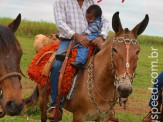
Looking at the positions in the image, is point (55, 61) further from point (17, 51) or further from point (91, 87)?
point (17, 51)

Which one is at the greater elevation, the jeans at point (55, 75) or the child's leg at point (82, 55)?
the child's leg at point (82, 55)

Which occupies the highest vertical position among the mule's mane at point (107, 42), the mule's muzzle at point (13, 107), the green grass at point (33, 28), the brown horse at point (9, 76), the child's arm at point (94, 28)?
the green grass at point (33, 28)

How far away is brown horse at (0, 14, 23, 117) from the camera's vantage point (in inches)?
137

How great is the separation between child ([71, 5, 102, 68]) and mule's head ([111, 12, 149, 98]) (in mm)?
726

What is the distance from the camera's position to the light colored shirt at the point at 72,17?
18.7ft

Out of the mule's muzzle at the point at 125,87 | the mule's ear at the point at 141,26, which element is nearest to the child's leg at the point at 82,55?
the mule's ear at the point at 141,26

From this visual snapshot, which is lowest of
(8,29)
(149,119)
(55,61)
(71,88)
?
(149,119)

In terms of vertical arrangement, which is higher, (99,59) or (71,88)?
(99,59)

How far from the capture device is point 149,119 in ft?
21.0

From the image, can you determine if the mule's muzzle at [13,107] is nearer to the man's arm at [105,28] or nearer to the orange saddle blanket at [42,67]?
the orange saddle blanket at [42,67]

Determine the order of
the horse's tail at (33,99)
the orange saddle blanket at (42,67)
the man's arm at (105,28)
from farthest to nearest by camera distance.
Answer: the horse's tail at (33,99) < the man's arm at (105,28) < the orange saddle blanket at (42,67)

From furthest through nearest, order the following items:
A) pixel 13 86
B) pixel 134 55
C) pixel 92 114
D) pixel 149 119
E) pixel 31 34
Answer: pixel 31 34 → pixel 149 119 → pixel 92 114 → pixel 134 55 → pixel 13 86

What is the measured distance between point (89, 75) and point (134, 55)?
102cm

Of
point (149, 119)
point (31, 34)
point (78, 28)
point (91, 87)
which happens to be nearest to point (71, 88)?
point (91, 87)
